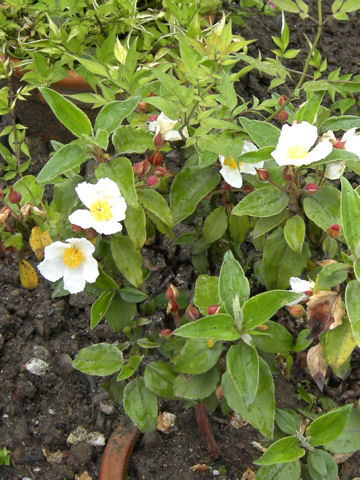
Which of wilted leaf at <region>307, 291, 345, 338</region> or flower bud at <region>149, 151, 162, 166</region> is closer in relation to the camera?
wilted leaf at <region>307, 291, 345, 338</region>

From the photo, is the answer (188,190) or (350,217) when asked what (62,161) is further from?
(350,217)

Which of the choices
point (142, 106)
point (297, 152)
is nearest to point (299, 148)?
point (297, 152)

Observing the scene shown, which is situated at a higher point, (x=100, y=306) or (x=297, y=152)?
(x=297, y=152)

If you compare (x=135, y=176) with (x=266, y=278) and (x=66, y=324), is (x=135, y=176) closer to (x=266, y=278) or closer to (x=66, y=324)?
(x=266, y=278)

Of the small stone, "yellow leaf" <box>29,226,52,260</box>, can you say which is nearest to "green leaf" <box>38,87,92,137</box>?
"yellow leaf" <box>29,226,52,260</box>

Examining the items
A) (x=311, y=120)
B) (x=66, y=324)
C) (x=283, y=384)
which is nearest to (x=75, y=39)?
(x=66, y=324)

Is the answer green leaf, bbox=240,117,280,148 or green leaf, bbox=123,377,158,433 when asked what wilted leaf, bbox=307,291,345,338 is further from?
green leaf, bbox=123,377,158,433
